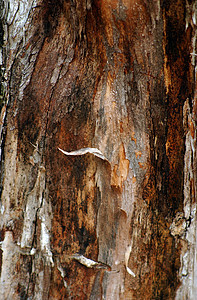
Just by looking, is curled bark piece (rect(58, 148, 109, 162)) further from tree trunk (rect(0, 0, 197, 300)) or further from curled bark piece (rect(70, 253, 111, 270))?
curled bark piece (rect(70, 253, 111, 270))

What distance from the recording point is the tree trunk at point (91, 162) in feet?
2.66

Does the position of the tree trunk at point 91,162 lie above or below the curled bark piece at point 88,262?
above

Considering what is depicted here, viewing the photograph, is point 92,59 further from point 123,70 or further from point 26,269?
point 26,269

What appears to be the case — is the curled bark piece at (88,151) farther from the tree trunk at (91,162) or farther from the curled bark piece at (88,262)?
the curled bark piece at (88,262)

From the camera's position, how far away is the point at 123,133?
2.70 feet

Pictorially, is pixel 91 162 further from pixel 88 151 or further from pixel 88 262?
pixel 88 262

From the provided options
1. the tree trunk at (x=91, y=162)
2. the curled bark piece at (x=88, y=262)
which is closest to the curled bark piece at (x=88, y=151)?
the tree trunk at (x=91, y=162)

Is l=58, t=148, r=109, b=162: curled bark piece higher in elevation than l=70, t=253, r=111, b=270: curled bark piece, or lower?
higher

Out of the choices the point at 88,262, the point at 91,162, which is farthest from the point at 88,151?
the point at 88,262

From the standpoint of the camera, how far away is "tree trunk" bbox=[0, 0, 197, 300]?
0.81 m

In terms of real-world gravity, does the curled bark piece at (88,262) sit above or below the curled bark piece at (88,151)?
below

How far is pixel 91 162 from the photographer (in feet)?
2.77

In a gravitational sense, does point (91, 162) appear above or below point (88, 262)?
above

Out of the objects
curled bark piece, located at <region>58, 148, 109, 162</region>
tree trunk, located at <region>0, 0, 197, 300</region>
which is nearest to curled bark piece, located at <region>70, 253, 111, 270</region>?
tree trunk, located at <region>0, 0, 197, 300</region>
